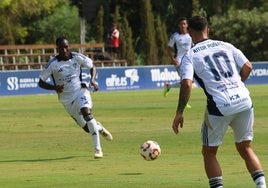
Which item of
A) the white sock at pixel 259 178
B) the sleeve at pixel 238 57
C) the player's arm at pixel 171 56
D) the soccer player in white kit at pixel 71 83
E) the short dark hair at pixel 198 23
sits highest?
the short dark hair at pixel 198 23

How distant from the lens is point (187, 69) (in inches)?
457

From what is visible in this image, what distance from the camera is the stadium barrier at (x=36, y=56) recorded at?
5341 cm

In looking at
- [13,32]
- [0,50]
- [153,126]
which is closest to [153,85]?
[0,50]

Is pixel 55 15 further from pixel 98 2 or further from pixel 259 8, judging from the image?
pixel 259 8

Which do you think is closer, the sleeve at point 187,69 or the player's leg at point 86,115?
the sleeve at point 187,69

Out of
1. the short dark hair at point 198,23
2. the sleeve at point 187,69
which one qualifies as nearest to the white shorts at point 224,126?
the sleeve at point 187,69

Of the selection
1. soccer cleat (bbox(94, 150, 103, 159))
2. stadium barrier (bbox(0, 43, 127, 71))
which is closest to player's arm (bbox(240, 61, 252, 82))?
soccer cleat (bbox(94, 150, 103, 159))

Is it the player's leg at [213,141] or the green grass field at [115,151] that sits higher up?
the player's leg at [213,141]

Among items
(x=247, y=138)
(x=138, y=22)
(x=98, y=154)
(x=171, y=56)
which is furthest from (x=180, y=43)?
(x=138, y=22)

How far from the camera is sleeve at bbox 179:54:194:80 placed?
1154 cm

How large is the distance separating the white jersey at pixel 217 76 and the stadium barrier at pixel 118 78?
32.2 metres

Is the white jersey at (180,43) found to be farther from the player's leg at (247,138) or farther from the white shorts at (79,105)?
the player's leg at (247,138)

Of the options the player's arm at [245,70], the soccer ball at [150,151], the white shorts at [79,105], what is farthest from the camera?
the white shorts at [79,105]

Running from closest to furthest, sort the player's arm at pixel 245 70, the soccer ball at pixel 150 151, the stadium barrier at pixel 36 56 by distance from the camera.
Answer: the player's arm at pixel 245 70, the soccer ball at pixel 150 151, the stadium barrier at pixel 36 56
